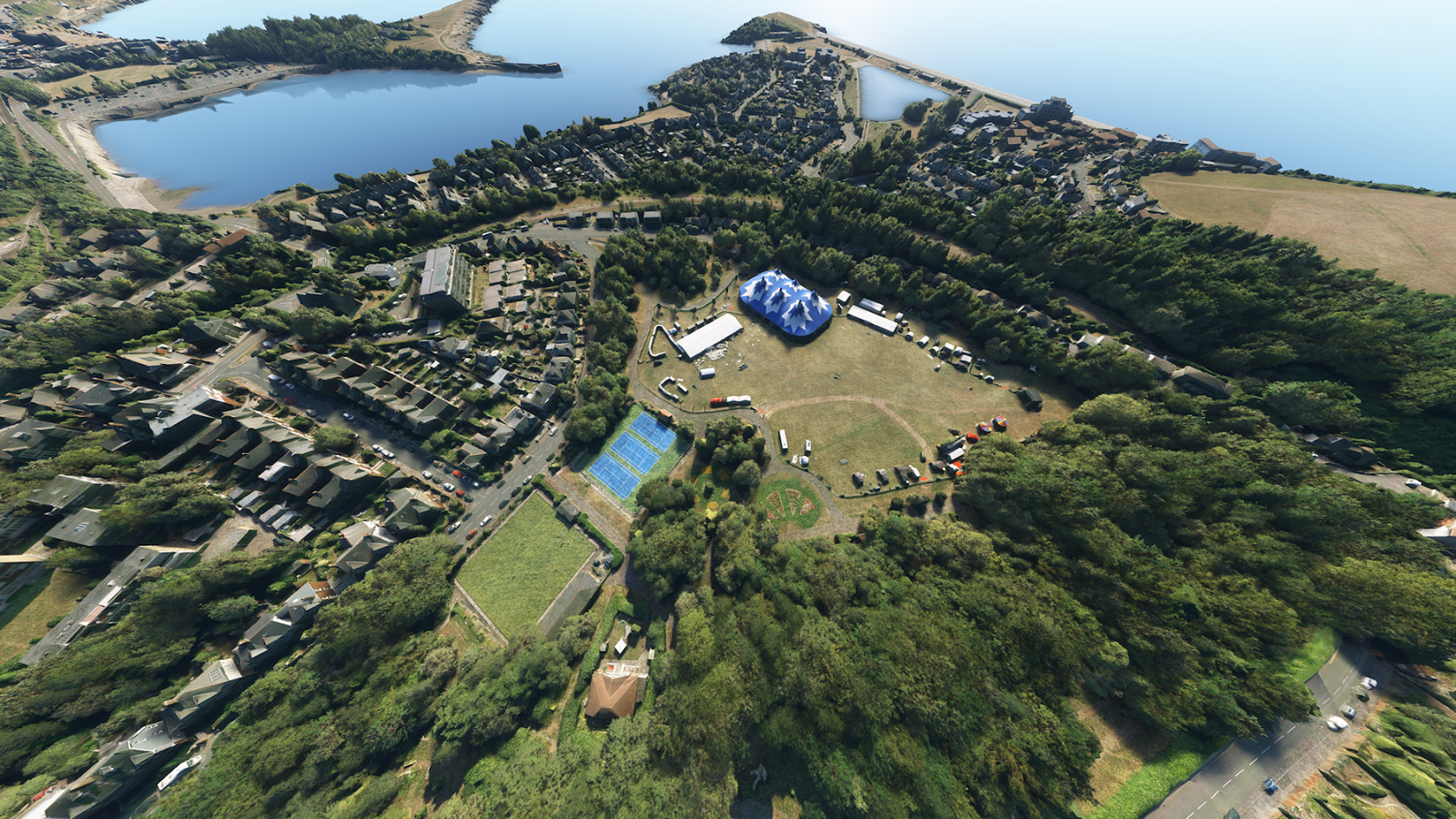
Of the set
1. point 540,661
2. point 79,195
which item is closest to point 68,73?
point 79,195

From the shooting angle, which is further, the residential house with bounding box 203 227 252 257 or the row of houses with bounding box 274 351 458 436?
the residential house with bounding box 203 227 252 257

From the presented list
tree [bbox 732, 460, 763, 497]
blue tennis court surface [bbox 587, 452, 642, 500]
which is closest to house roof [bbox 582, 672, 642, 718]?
blue tennis court surface [bbox 587, 452, 642, 500]

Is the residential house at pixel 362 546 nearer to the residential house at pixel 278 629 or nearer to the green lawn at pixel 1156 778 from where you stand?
the residential house at pixel 278 629

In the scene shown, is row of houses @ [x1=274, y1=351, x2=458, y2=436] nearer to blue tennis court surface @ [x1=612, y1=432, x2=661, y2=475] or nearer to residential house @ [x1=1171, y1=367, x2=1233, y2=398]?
blue tennis court surface @ [x1=612, y1=432, x2=661, y2=475]

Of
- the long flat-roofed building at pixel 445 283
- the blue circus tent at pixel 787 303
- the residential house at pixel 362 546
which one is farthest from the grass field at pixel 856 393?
the residential house at pixel 362 546

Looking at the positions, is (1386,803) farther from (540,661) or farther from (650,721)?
(540,661)

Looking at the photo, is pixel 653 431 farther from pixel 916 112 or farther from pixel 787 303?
pixel 916 112
